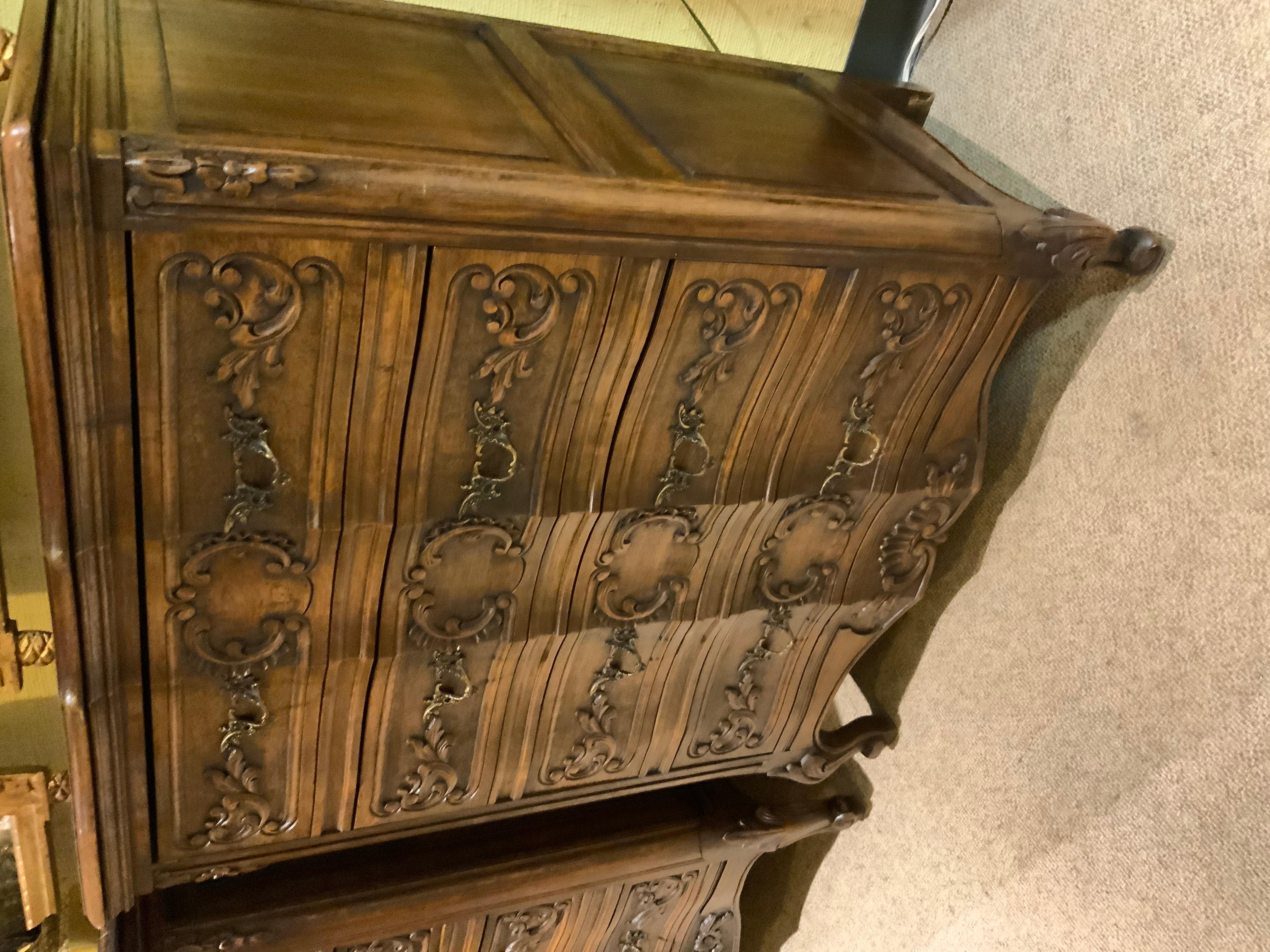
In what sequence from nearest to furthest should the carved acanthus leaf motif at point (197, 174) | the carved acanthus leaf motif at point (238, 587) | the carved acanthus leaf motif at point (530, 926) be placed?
the carved acanthus leaf motif at point (197, 174), the carved acanthus leaf motif at point (238, 587), the carved acanthus leaf motif at point (530, 926)

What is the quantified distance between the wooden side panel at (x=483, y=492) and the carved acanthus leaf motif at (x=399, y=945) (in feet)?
0.83

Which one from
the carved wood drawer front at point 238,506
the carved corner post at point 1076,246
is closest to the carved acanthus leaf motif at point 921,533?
the carved corner post at point 1076,246

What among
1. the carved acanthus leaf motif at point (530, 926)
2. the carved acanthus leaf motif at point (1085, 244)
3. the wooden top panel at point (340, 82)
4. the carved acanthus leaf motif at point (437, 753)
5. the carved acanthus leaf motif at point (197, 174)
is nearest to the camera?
the carved acanthus leaf motif at point (197, 174)

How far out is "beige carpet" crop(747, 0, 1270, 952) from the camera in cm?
96

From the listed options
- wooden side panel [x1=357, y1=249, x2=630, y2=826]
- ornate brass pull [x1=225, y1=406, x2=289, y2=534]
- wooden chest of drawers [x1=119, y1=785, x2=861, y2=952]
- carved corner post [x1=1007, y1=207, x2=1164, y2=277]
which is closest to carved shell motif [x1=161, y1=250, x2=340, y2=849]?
ornate brass pull [x1=225, y1=406, x2=289, y2=534]

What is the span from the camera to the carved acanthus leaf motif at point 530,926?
143cm

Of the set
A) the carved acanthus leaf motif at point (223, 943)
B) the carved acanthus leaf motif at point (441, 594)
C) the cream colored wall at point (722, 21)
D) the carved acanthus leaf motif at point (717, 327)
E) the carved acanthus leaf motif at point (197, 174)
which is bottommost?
the carved acanthus leaf motif at point (223, 943)

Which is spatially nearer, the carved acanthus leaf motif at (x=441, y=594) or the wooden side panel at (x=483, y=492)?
the wooden side panel at (x=483, y=492)

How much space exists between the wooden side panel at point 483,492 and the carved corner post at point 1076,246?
0.42m

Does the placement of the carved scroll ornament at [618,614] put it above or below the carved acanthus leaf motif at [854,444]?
below

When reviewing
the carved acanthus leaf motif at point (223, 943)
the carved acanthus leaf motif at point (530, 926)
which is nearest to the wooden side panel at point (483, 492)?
the carved acanthus leaf motif at point (223, 943)

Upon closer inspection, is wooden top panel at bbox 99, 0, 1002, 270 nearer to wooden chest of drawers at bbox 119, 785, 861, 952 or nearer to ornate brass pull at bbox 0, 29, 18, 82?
ornate brass pull at bbox 0, 29, 18, 82

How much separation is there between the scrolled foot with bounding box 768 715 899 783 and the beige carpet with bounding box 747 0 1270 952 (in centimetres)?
8

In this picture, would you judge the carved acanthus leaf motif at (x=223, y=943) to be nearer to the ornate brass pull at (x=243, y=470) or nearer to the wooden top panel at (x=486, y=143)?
the ornate brass pull at (x=243, y=470)
